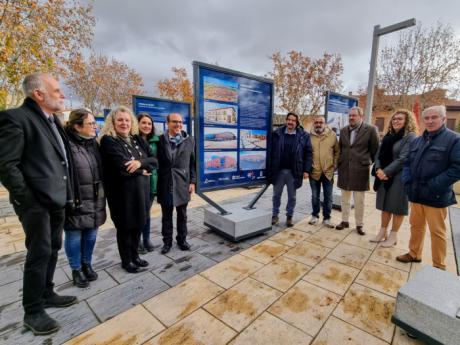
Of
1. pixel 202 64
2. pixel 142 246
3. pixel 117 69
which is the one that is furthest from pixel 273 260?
pixel 117 69

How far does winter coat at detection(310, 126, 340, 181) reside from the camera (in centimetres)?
419

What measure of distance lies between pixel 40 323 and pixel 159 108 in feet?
18.3

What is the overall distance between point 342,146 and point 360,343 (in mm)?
3105

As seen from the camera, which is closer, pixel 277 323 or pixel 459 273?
pixel 277 323

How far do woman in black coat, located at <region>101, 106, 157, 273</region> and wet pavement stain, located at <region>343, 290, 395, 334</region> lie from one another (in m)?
2.38

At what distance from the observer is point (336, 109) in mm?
5852

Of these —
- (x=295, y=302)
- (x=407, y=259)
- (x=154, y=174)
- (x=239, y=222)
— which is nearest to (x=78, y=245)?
(x=154, y=174)

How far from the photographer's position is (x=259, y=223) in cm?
392

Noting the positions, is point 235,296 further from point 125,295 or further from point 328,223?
point 328,223

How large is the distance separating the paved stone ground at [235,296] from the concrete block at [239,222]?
0.19 metres

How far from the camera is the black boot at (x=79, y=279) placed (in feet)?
8.22

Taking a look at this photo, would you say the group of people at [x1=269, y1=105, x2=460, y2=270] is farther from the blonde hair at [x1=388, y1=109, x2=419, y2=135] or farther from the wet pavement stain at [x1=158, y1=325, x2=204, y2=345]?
the wet pavement stain at [x1=158, y1=325, x2=204, y2=345]

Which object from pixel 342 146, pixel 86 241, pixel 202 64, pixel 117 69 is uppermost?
pixel 117 69

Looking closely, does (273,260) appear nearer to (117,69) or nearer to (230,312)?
(230,312)
